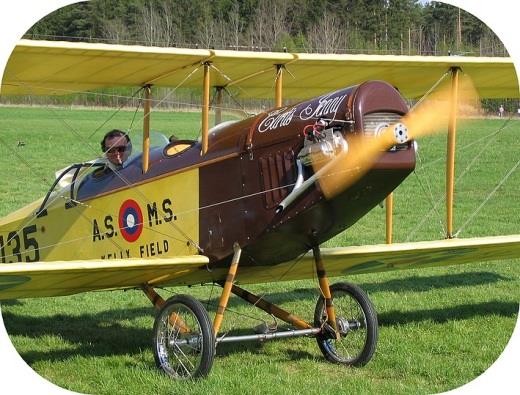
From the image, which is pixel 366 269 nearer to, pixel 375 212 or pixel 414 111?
pixel 414 111

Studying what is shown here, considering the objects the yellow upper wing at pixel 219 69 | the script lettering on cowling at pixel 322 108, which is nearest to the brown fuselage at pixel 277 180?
the script lettering on cowling at pixel 322 108

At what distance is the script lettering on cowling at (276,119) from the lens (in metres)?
5.54

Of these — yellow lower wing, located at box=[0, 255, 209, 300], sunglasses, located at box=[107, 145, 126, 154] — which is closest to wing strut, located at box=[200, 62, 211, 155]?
yellow lower wing, located at box=[0, 255, 209, 300]

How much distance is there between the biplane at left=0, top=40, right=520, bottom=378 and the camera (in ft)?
17.0

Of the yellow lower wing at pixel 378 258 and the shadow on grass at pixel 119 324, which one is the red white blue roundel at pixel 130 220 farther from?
the shadow on grass at pixel 119 324

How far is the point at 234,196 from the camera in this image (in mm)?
5824

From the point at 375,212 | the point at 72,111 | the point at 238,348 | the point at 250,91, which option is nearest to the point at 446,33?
the point at 375,212

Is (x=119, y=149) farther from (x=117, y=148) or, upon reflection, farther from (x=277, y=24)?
(x=277, y=24)

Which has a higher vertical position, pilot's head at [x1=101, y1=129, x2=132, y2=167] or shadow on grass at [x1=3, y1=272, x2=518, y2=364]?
pilot's head at [x1=101, y1=129, x2=132, y2=167]

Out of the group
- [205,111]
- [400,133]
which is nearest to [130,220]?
[205,111]

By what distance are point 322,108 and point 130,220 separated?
86.6 inches

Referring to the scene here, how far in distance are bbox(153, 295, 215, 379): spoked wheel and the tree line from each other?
15099 mm

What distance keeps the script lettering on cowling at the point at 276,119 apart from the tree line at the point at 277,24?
47.8ft

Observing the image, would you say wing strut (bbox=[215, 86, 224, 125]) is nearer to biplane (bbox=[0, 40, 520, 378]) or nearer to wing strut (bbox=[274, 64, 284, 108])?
biplane (bbox=[0, 40, 520, 378])
